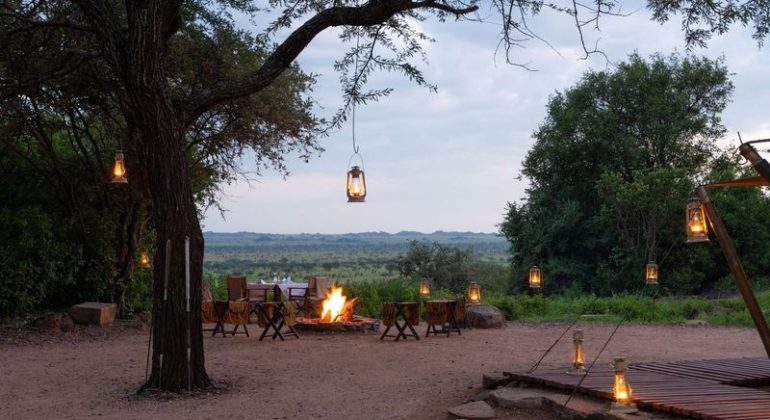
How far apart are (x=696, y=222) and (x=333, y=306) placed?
29.8 feet

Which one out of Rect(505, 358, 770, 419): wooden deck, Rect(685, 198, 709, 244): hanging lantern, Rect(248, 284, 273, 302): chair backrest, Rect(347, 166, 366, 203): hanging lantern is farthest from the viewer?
Rect(248, 284, 273, 302): chair backrest

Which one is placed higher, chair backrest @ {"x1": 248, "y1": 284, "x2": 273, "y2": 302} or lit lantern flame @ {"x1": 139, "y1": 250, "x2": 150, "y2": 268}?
lit lantern flame @ {"x1": 139, "y1": 250, "x2": 150, "y2": 268}

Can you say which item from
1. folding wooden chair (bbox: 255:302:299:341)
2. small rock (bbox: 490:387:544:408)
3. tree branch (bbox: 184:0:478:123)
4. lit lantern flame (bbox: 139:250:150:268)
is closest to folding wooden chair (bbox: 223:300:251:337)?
folding wooden chair (bbox: 255:302:299:341)

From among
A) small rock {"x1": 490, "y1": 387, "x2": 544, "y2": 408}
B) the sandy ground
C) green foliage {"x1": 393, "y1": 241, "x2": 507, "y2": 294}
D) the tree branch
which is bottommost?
the sandy ground

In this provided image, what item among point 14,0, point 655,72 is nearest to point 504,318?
point 14,0

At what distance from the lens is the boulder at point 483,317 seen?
53.6 ft

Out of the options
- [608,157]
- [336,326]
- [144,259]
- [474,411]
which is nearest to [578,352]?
[474,411]

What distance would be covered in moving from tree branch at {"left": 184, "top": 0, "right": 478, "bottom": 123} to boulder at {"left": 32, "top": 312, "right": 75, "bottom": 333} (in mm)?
7136

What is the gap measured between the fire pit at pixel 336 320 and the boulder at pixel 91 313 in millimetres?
3859

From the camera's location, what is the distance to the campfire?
51.8ft

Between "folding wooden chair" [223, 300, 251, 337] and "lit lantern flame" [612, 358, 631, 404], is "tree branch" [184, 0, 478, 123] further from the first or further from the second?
"folding wooden chair" [223, 300, 251, 337]

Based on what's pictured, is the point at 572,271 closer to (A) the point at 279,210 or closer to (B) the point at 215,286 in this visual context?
(B) the point at 215,286

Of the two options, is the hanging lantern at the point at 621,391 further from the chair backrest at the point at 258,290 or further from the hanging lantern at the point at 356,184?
the chair backrest at the point at 258,290

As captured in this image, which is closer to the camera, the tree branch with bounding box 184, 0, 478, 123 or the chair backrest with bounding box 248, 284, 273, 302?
the tree branch with bounding box 184, 0, 478, 123
